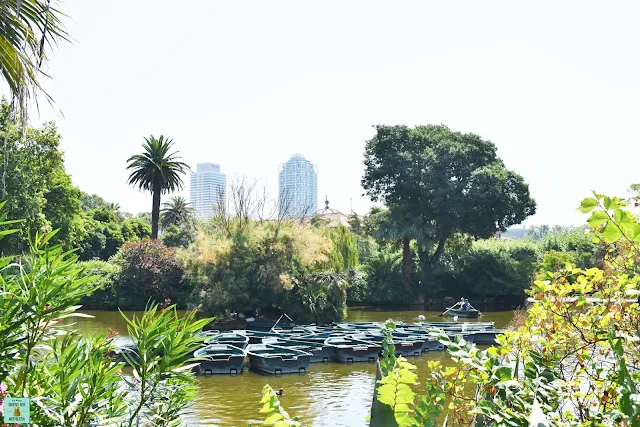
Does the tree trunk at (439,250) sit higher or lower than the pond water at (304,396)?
higher

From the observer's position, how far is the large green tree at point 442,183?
36.3 meters

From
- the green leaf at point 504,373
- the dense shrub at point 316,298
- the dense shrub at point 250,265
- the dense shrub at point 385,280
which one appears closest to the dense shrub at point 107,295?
the dense shrub at point 250,265

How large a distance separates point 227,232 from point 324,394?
13126mm

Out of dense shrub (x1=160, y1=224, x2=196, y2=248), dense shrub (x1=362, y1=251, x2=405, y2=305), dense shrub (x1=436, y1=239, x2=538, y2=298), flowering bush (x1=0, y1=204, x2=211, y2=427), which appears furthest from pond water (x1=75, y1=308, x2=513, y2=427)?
dense shrub (x1=160, y1=224, x2=196, y2=248)

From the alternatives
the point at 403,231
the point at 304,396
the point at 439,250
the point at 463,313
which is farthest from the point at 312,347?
the point at 439,250

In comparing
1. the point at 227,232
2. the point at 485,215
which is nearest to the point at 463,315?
the point at 485,215

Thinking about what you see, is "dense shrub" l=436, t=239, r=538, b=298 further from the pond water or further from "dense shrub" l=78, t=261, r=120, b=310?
"dense shrub" l=78, t=261, r=120, b=310

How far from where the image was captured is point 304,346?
18.3 m

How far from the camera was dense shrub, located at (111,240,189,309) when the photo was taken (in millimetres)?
34156

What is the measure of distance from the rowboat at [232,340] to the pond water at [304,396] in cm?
209

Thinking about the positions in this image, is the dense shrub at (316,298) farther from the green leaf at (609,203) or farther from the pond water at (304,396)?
the green leaf at (609,203)

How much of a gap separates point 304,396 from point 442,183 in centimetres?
2477

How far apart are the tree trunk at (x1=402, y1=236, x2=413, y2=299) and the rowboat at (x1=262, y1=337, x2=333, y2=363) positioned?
737 inches

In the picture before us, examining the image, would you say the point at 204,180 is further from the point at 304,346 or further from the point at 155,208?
A: the point at 304,346
